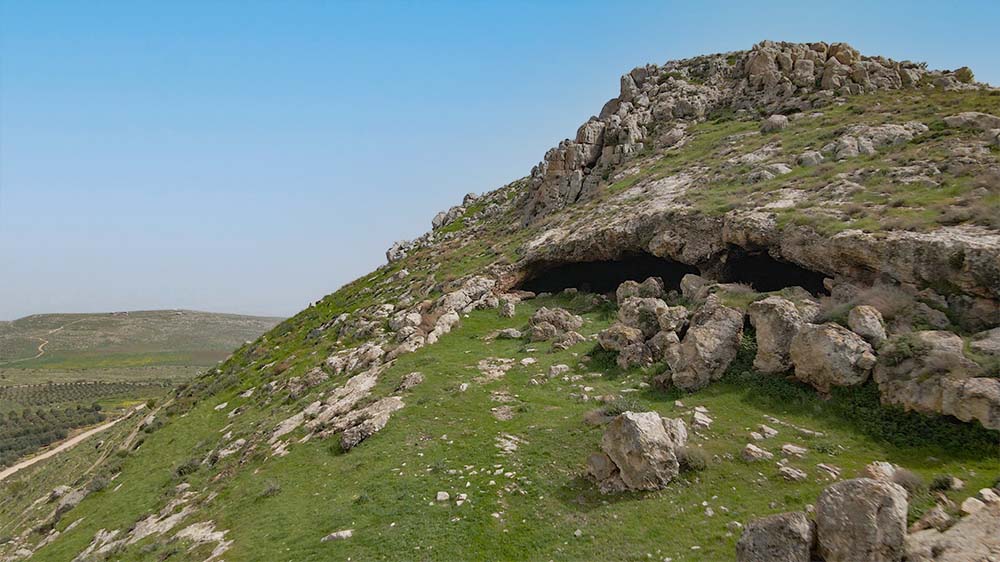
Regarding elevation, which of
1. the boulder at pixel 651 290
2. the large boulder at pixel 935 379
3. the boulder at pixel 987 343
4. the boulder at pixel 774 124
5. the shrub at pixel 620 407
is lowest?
the shrub at pixel 620 407

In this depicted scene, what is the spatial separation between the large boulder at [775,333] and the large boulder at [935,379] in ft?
8.01

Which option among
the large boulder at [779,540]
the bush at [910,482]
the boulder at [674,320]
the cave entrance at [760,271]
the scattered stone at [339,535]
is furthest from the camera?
the cave entrance at [760,271]

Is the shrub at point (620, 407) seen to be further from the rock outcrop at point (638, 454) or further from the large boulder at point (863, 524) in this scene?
the large boulder at point (863, 524)

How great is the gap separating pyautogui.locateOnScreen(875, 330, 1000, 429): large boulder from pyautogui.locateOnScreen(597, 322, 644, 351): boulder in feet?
25.6

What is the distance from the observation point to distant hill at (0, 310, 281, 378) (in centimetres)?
13950

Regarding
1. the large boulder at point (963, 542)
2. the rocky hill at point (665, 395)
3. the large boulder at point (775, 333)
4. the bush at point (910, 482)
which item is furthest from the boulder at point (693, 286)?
the large boulder at point (963, 542)

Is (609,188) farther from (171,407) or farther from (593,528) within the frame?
(171,407)

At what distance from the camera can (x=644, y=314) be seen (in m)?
19.9

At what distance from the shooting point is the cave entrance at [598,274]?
94.7ft

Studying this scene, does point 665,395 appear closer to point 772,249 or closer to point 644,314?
point 644,314

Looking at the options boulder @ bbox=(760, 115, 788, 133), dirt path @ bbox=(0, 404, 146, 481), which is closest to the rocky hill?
boulder @ bbox=(760, 115, 788, 133)

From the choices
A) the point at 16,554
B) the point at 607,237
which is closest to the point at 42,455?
the point at 16,554

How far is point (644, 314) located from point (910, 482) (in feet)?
36.5

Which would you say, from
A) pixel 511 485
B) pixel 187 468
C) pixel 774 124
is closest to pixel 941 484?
pixel 511 485
